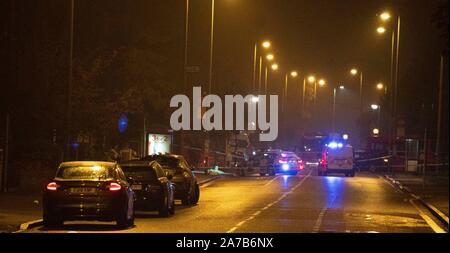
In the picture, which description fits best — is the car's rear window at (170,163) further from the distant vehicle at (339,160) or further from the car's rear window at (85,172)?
the distant vehicle at (339,160)

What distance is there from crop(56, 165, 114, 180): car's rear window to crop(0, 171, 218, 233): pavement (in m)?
1.34

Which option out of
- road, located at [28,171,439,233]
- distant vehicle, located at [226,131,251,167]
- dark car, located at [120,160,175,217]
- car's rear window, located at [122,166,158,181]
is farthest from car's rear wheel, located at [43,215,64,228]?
distant vehicle, located at [226,131,251,167]

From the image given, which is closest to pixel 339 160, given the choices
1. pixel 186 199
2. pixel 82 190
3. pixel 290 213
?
pixel 186 199

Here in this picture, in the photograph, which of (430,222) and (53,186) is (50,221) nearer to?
(53,186)

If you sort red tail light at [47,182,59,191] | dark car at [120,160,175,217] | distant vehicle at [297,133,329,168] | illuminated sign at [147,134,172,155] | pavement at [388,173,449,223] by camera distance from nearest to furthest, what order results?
red tail light at [47,182,59,191] < dark car at [120,160,175,217] < pavement at [388,173,449,223] < illuminated sign at [147,134,172,155] < distant vehicle at [297,133,329,168]

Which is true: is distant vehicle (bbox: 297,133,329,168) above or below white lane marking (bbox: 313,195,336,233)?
above

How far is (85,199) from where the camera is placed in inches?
803

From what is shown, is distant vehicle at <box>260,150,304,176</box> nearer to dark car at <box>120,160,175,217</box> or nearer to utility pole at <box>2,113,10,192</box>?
utility pole at <box>2,113,10,192</box>

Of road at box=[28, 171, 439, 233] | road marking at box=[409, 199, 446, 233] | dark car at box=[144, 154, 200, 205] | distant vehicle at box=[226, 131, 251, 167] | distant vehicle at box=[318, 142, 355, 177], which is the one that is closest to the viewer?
road at box=[28, 171, 439, 233]

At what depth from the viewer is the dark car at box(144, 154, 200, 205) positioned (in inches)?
1135

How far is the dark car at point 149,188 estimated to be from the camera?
78.9 feet

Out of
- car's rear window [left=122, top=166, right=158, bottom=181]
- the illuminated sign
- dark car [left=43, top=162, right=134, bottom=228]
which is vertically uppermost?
the illuminated sign

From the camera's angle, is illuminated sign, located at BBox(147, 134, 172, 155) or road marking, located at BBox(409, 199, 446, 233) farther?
illuminated sign, located at BBox(147, 134, 172, 155)
